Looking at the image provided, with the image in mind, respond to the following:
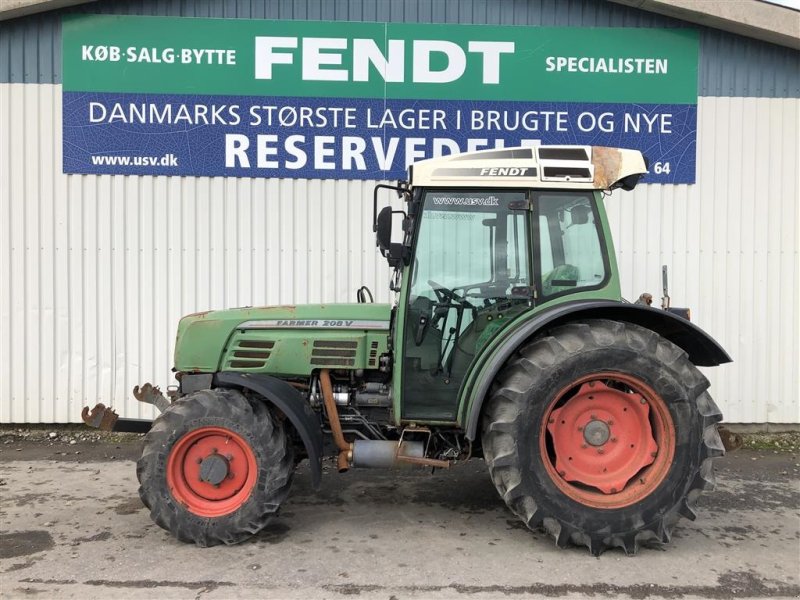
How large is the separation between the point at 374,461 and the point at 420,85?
13.2 feet

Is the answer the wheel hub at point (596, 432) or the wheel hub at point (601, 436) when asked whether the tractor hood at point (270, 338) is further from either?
the wheel hub at point (596, 432)

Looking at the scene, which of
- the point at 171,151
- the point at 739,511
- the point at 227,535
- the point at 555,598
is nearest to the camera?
the point at 555,598

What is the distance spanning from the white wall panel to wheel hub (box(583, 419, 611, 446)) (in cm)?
305

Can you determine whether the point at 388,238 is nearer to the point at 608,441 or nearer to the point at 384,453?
the point at 384,453

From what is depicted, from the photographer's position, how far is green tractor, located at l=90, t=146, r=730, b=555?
3.47 meters

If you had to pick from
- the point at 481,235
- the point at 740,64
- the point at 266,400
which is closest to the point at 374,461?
the point at 266,400

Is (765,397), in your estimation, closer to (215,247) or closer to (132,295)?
(215,247)

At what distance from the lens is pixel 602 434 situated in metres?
3.62

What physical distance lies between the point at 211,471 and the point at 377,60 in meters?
4.42

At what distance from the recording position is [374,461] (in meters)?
3.82

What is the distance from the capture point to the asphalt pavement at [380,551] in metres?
3.18

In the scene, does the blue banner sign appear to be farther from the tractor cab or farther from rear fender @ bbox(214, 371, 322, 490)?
rear fender @ bbox(214, 371, 322, 490)

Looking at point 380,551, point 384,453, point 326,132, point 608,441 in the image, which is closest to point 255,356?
point 384,453

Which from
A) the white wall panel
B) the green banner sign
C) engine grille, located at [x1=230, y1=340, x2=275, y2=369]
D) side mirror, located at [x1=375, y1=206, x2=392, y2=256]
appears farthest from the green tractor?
the green banner sign
